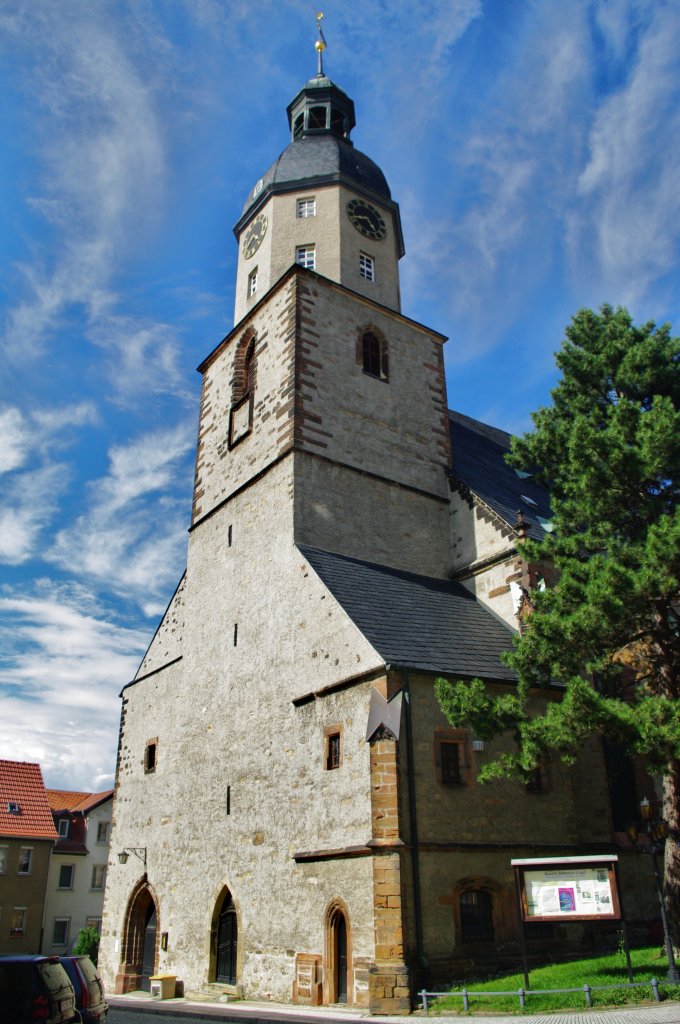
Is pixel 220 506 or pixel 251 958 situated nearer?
pixel 251 958

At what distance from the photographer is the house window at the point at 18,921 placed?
30.7 m

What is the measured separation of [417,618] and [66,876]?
89.7ft

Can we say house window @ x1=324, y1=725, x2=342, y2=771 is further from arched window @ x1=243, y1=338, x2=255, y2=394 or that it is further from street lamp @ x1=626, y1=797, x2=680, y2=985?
arched window @ x1=243, y1=338, x2=255, y2=394

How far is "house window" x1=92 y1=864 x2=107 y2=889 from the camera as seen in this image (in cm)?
3578

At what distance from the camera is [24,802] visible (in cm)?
3350

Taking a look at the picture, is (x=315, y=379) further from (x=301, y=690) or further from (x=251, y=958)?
(x=251, y=958)

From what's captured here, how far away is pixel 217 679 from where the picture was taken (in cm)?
1834

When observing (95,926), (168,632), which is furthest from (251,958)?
(95,926)

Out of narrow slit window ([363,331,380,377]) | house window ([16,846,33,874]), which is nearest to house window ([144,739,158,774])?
narrow slit window ([363,331,380,377])

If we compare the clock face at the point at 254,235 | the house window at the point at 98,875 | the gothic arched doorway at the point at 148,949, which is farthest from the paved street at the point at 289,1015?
the house window at the point at 98,875

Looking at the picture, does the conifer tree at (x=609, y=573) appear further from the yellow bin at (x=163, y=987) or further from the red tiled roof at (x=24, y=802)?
the red tiled roof at (x=24, y=802)

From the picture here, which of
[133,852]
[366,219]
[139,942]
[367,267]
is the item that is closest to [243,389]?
[367,267]

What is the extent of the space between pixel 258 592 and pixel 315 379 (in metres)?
5.51

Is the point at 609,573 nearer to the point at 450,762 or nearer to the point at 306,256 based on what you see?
the point at 450,762
